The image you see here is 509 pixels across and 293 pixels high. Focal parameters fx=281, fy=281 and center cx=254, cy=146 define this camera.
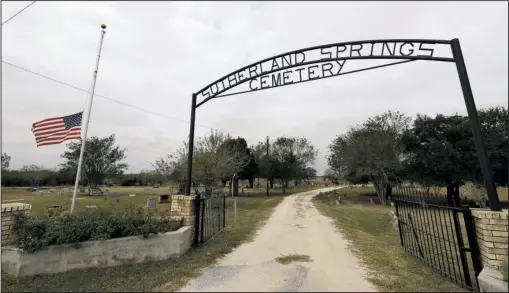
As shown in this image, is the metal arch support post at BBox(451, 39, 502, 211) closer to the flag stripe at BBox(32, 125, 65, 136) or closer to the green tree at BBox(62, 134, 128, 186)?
the flag stripe at BBox(32, 125, 65, 136)

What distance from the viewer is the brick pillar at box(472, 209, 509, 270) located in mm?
4012

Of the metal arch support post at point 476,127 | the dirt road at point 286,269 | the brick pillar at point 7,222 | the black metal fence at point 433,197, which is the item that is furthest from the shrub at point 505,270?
the brick pillar at point 7,222

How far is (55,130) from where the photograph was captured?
8.06 meters

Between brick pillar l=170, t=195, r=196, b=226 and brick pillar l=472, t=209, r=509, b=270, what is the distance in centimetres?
564

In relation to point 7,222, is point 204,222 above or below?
below

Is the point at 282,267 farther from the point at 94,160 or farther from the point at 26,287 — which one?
the point at 94,160

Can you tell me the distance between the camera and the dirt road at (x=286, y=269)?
431 centimetres

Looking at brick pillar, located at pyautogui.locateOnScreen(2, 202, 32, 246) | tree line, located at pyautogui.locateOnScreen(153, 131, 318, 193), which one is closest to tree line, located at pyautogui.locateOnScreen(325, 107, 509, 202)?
tree line, located at pyautogui.locateOnScreen(153, 131, 318, 193)

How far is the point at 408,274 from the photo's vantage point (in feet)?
16.1

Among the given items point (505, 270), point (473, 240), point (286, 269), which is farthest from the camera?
point (286, 269)

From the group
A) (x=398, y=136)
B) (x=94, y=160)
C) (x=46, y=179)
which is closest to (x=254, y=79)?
(x=398, y=136)

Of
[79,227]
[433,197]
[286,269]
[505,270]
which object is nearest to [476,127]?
[505,270]

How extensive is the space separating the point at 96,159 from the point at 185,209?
42.0 m

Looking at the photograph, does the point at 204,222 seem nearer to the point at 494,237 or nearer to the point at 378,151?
the point at 494,237
